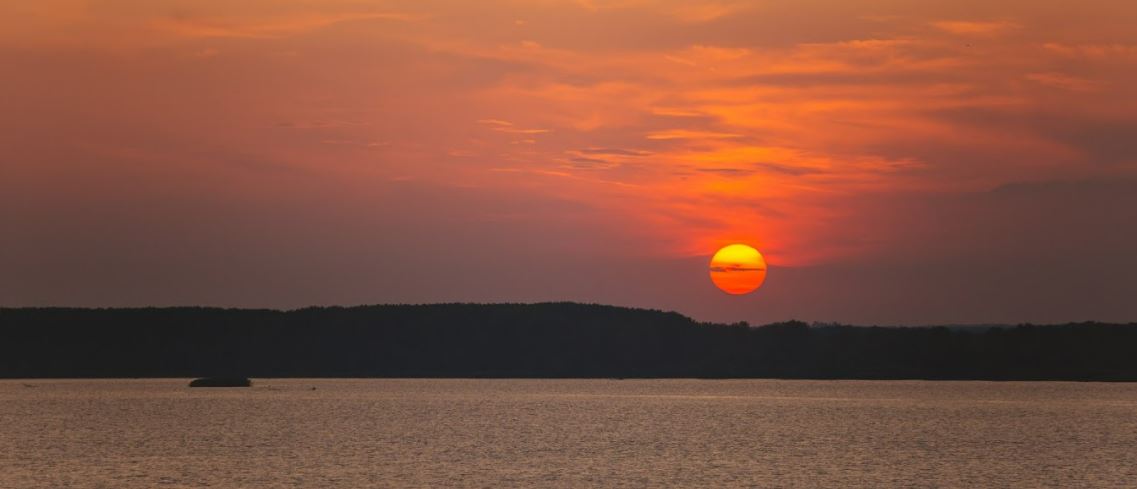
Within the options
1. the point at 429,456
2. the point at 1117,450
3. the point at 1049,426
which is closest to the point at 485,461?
the point at 429,456

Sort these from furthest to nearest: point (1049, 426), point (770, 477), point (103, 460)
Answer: point (1049, 426) < point (103, 460) < point (770, 477)

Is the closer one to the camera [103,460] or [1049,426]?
[103,460]

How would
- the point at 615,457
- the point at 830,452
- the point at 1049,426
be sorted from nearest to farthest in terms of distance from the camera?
1. the point at 615,457
2. the point at 830,452
3. the point at 1049,426

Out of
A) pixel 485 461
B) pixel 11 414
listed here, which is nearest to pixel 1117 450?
pixel 485 461

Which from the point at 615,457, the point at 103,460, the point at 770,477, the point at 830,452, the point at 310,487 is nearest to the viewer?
the point at 310,487

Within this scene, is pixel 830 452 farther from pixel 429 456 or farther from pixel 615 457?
pixel 429 456

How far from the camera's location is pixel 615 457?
334ft

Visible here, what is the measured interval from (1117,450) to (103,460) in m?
77.6

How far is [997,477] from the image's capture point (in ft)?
299

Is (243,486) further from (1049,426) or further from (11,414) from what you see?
(1049,426)

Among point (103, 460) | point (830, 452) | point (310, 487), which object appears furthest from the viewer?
point (830, 452)

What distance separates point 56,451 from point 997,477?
6433cm

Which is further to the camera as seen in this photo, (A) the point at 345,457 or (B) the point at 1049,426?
(B) the point at 1049,426

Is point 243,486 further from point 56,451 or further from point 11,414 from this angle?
point 11,414
